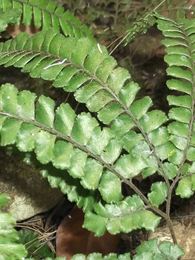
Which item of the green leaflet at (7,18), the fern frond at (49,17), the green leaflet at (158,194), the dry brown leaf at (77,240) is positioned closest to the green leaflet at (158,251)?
the green leaflet at (158,194)

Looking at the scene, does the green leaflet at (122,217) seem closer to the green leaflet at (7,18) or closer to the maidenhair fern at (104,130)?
the maidenhair fern at (104,130)

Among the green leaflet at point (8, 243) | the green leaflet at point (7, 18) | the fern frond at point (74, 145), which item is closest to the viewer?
the green leaflet at point (8, 243)

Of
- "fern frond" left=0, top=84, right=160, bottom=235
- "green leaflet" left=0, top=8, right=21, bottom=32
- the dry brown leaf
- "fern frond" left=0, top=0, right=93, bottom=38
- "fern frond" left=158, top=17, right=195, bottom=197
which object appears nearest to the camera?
"fern frond" left=0, top=84, right=160, bottom=235

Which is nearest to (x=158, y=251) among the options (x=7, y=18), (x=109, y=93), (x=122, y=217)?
(x=122, y=217)

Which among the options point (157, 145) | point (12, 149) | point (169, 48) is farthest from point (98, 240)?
point (169, 48)

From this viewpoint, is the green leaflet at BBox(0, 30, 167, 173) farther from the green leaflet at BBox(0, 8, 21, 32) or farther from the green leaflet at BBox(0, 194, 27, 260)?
the green leaflet at BBox(0, 194, 27, 260)

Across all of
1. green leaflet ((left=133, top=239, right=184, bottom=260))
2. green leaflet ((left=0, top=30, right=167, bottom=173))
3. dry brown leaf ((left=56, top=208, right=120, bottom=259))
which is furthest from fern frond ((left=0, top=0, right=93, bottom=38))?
green leaflet ((left=133, top=239, right=184, bottom=260))

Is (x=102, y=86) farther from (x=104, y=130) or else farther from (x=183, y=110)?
(x=183, y=110)
